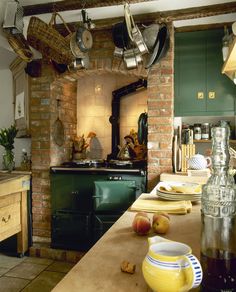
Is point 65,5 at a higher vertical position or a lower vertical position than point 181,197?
higher

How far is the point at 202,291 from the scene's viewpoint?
739mm

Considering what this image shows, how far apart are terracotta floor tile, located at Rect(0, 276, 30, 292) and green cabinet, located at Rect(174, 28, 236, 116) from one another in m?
2.32

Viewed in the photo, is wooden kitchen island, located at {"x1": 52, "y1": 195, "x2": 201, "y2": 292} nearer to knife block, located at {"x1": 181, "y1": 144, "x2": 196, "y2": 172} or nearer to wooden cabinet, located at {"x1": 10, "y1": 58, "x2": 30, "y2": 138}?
knife block, located at {"x1": 181, "y1": 144, "x2": 196, "y2": 172}

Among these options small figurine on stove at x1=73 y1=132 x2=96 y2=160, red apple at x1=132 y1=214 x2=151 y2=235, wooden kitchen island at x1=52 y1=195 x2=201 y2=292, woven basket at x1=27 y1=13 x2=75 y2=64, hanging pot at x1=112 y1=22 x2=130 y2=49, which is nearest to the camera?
wooden kitchen island at x1=52 y1=195 x2=201 y2=292

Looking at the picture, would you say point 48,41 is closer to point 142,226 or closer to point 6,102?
point 142,226

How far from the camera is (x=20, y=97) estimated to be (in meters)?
4.22

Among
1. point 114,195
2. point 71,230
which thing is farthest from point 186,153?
point 71,230

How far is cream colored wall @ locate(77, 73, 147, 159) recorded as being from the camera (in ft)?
14.0

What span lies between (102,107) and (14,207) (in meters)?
1.78

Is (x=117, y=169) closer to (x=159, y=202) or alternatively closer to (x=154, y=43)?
(x=154, y=43)

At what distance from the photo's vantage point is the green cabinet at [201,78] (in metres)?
3.42

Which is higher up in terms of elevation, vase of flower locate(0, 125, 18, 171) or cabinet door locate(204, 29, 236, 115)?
cabinet door locate(204, 29, 236, 115)

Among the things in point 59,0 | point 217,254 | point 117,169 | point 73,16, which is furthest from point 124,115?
point 217,254

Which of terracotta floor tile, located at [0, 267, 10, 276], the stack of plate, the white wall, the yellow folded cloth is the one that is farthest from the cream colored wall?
the yellow folded cloth
